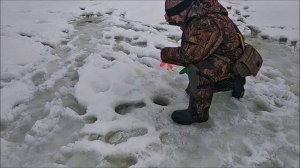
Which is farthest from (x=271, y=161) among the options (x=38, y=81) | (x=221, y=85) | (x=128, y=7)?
(x=128, y=7)

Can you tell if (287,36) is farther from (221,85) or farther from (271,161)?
(271,161)

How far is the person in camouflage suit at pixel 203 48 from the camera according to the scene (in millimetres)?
2660

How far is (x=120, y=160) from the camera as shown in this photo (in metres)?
2.42

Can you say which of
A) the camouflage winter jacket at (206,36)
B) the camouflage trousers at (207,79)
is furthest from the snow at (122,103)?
the camouflage winter jacket at (206,36)

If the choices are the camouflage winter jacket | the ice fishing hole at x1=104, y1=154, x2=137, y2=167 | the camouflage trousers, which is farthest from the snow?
the camouflage winter jacket

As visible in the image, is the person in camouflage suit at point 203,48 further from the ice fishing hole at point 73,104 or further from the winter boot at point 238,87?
the ice fishing hole at point 73,104

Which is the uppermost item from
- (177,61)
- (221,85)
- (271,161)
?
(177,61)

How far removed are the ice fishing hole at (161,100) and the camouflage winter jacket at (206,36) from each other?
0.45 m

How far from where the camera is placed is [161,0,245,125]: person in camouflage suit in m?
2.66

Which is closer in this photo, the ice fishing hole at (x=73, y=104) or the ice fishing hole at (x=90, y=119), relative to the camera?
the ice fishing hole at (x=90, y=119)

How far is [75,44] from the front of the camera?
4125mm

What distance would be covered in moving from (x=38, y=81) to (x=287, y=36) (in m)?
3.16

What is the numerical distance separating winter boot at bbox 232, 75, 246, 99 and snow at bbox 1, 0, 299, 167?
0.06 m

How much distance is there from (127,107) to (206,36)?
91cm
